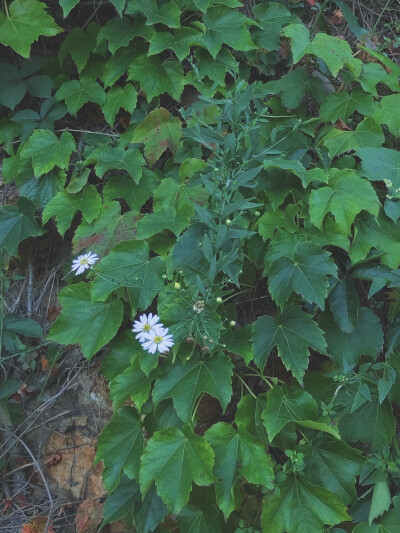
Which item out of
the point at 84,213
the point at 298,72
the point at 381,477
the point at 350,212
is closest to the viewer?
the point at 381,477

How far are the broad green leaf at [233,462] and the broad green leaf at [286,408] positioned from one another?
8cm

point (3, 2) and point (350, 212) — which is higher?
point (3, 2)

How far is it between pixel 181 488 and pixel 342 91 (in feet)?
5.49

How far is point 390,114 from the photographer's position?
224cm

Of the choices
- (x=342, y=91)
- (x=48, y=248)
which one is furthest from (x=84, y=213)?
(x=342, y=91)

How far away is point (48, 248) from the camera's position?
2.49 metres

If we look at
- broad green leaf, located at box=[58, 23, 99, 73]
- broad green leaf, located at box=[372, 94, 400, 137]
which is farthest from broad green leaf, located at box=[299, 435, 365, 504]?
broad green leaf, located at box=[58, 23, 99, 73]

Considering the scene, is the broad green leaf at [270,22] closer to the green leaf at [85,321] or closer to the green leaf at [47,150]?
the green leaf at [47,150]

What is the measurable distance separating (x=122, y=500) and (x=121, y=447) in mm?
169

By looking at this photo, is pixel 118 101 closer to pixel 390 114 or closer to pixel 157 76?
pixel 157 76

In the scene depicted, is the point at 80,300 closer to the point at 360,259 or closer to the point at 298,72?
the point at 360,259

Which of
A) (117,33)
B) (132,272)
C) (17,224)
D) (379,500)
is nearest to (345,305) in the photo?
(379,500)

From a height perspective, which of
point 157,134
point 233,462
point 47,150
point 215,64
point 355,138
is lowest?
point 233,462

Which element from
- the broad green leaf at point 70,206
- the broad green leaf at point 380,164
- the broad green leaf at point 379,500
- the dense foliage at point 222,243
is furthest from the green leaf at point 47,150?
the broad green leaf at point 379,500
